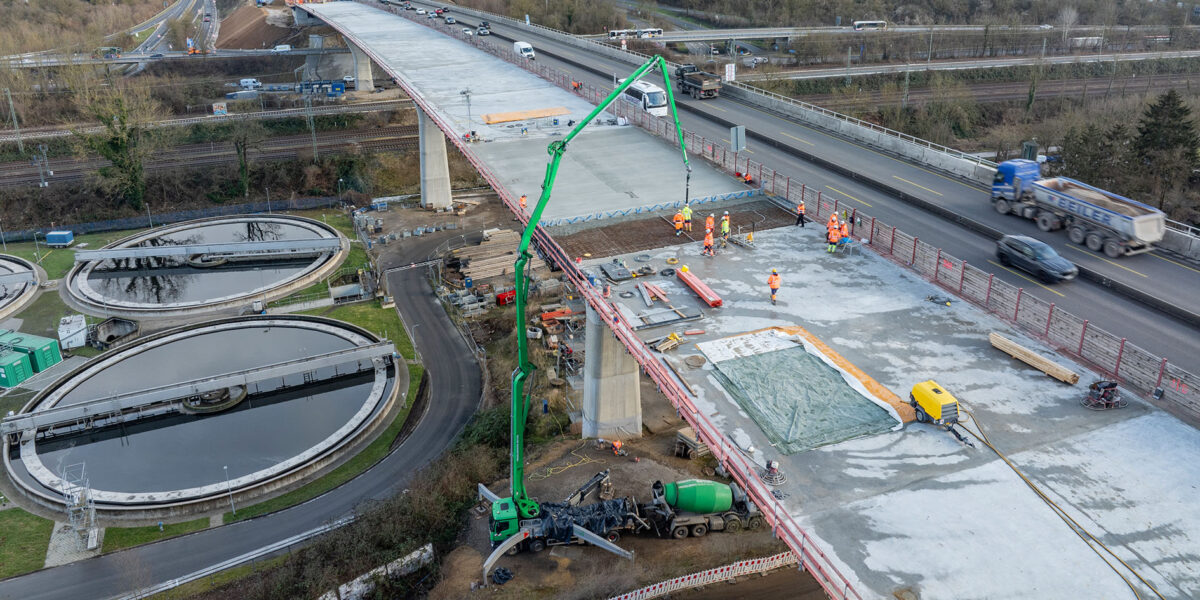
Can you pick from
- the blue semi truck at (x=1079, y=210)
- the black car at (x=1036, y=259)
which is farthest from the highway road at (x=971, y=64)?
the black car at (x=1036, y=259)

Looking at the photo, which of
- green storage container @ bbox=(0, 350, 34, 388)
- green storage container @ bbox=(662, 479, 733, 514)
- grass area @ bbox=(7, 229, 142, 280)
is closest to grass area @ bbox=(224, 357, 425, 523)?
green storage container @ bbox=(662, 479, 733, 514)

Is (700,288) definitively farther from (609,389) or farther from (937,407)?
(937,407)

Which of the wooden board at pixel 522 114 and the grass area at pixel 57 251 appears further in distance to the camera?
the grass area at pixel 57 251


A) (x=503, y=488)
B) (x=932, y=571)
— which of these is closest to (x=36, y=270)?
(x=503, y=488)

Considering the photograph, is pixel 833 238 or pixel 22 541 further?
pixel 833 238

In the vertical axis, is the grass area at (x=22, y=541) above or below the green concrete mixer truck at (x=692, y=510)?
below

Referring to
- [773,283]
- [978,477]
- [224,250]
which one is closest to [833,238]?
[773,283]

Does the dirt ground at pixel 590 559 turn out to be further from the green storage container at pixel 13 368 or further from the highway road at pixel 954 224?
the green storage container at pixel 13 368
